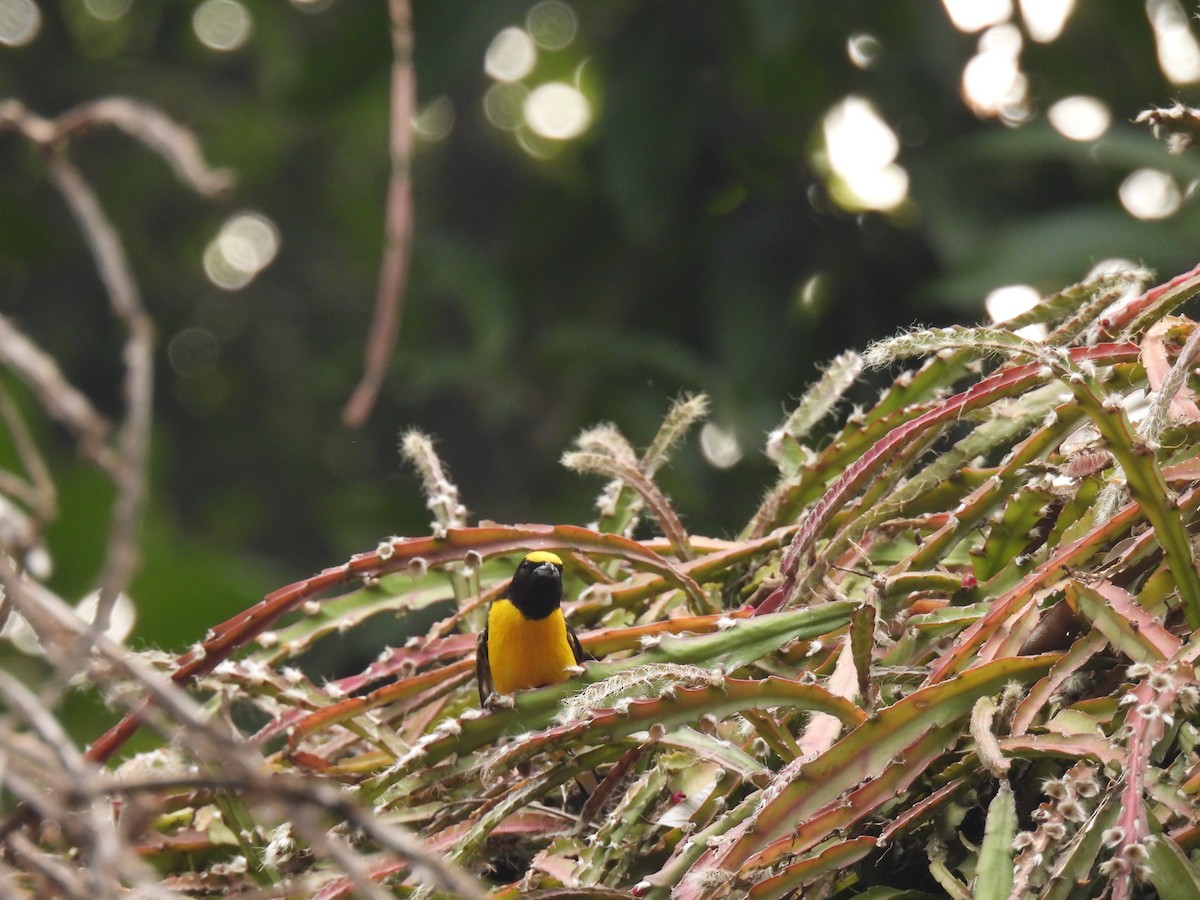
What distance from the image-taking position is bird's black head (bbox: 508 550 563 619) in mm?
2738

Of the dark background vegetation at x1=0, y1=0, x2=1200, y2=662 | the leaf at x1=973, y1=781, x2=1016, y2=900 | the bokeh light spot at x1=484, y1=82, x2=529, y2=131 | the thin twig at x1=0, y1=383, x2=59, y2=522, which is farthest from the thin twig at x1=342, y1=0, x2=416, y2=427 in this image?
the bokeh light spot at x1=484, y1=82, x2=529, y2=131

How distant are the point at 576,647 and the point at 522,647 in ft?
1.00

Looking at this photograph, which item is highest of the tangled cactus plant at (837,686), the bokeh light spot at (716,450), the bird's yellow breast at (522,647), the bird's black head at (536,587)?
the bokeh light spot at (716,450)

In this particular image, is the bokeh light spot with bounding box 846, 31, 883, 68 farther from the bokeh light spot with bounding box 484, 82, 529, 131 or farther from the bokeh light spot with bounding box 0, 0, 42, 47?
the bokeh light spot with bounding box 0, 0, 42, 47

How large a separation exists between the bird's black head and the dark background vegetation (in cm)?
245

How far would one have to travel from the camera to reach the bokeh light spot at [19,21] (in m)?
10.4

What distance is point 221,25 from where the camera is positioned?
11.2 meters

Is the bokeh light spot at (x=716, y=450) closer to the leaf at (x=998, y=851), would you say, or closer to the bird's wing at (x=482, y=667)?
the bird's wing at (x=482, y=667)

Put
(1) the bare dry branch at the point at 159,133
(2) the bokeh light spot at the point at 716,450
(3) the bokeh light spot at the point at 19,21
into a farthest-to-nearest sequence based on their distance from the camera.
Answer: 1. (3) the bokeh light spot at the point at 19,21
2. (2) the bokeh light spot at the point at 716,450
3. (1) the bare dry branch at the point at 159,133

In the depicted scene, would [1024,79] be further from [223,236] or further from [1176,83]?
[223,236]

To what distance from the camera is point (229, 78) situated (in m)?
11.1

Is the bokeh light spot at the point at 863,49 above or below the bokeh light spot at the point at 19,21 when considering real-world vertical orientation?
below

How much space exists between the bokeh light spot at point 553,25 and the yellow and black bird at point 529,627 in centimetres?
507

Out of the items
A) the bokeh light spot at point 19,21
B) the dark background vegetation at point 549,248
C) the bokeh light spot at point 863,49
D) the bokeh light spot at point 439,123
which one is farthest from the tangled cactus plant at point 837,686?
the bokeh light spot at point 19,21
